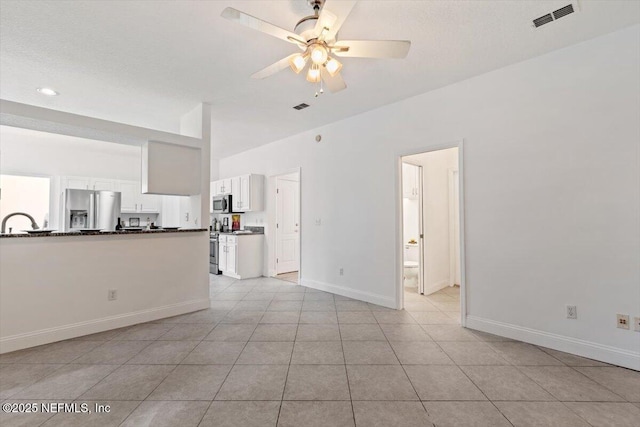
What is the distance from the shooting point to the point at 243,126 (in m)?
4.89

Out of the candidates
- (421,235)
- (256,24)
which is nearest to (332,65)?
(256,24)

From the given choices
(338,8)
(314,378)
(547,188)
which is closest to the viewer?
(338,8)

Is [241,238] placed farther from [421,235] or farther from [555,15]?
[555,15]

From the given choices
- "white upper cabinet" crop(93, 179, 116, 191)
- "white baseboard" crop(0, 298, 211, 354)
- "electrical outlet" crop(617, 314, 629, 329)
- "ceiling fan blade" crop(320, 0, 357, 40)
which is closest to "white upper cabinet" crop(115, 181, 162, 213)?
"white upper cabinet" crop(93, 179, 116, 191)

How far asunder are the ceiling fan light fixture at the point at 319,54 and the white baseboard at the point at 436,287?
3829 millimetres

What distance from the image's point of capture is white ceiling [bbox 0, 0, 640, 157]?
2145 millimetres

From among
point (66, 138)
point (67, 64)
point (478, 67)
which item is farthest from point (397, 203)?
point (66, 138)

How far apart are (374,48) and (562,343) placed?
9.95 feet

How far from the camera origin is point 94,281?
3.10 meters

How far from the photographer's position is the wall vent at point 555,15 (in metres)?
2.11

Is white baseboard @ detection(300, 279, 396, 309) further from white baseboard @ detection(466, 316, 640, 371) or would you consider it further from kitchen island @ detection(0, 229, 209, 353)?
kitchen island @ detection(0, 229, 209, 353)

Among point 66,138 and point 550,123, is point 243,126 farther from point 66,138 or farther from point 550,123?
point 550,123

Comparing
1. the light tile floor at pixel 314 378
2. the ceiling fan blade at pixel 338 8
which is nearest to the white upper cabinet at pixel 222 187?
the light tile floor at pixel 314 378

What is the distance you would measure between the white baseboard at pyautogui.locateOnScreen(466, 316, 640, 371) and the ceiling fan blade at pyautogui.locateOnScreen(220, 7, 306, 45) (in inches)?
127
